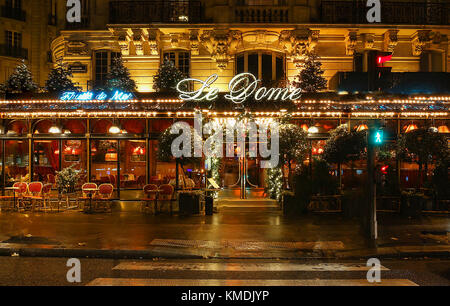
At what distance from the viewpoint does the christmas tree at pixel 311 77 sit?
56.9 ft

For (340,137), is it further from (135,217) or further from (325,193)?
(135,217)

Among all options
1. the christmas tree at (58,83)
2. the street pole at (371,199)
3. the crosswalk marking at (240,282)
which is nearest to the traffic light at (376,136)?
the street pole at (371,199)

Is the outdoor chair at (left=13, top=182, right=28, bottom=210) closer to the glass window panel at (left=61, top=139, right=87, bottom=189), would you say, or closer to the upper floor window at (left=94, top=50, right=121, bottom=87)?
the glass window panel at (left=61, top=139, right=87, bottom=189)

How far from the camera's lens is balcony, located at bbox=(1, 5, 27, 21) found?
32438mm

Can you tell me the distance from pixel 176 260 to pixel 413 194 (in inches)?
370

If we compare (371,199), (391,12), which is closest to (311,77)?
(391,12)

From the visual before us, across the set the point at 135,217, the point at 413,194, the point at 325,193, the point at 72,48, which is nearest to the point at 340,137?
the point at 325,193

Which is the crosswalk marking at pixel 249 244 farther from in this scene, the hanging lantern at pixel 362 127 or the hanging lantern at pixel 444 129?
the hanging lantern at pixel 444 129

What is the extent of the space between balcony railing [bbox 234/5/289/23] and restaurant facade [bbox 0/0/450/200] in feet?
0.16

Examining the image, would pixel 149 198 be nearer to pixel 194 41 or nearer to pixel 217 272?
pixel 217 272

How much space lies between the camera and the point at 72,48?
19.7 m

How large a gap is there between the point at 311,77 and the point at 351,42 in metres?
3.19

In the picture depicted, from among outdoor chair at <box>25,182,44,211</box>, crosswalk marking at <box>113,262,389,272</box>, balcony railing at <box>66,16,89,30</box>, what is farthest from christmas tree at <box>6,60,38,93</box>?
crosswalk marking at <box>113,262,389,272</box>

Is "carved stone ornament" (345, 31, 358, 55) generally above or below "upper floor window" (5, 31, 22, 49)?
below
